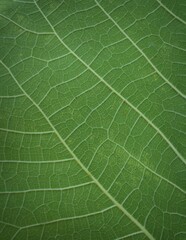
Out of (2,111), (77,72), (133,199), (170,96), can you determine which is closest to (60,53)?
(77,72)

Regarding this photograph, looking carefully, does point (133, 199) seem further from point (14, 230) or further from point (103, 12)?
point (103, 12)

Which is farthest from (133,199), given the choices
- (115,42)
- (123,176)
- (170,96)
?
(115,42)

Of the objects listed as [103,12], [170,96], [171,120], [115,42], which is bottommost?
[171,120]

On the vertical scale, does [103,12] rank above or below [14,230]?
above

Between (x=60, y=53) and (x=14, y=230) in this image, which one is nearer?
(x=14, y=230)

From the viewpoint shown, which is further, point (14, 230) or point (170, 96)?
point (170, 96)

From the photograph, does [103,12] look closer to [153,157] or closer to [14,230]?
[153,157]
